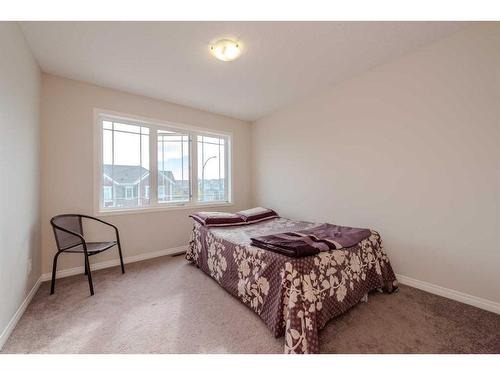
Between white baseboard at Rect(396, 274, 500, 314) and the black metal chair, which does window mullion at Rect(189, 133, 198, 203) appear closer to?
the black metal chair

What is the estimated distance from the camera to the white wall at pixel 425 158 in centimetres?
177

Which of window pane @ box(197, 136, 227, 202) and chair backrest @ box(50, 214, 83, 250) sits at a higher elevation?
window pane @ box(197, 136, 227, 202)

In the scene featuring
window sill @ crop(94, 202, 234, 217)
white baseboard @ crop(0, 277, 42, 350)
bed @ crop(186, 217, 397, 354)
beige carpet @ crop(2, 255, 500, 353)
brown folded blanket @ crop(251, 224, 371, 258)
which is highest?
window sill @ crop(94, 202, 234, 217)

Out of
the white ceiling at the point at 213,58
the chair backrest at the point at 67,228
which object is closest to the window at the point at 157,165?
the chair backrest at the point at 67,228

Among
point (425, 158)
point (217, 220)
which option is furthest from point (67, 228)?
point (425, 158)

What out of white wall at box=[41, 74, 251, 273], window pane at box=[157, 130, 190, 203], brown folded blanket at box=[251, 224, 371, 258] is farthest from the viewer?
window pane at box=[157, 130, 190, 203]

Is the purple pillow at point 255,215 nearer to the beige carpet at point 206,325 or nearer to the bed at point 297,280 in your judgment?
the bed at point 297,280

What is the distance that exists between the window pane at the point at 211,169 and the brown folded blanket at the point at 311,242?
6.90 ft

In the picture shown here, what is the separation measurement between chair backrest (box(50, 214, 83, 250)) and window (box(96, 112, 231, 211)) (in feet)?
0.99

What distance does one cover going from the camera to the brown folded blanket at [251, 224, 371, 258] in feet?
5.17

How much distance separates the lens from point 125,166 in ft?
9.90

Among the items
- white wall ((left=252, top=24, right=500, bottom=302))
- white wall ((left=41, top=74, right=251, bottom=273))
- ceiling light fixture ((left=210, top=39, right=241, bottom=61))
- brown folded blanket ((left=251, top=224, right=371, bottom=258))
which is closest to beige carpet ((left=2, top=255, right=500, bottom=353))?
white wall ((left=252, top=24, right=500, bottom=302))

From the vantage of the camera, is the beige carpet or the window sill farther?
the window sill
